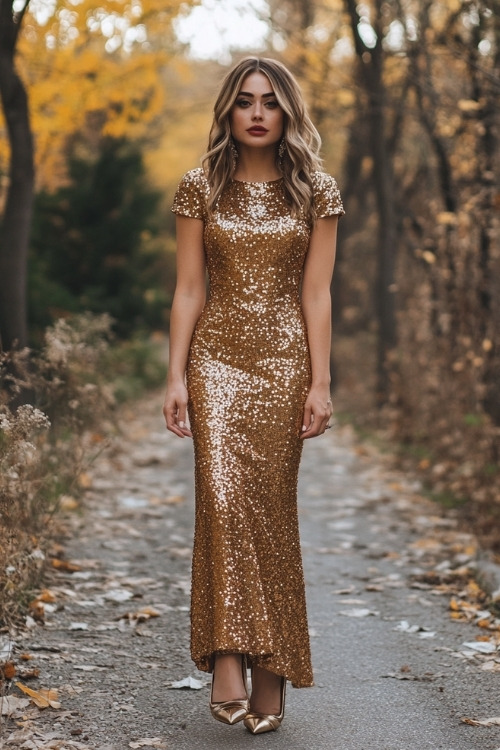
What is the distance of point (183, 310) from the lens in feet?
12.8

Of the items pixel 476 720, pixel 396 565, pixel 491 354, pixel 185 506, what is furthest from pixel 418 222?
pixel 476 720

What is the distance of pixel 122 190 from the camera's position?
55.0 feet

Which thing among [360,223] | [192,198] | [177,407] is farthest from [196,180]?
[360,223]

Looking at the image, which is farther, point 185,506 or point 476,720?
point 185,506

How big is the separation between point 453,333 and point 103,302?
7079 mm

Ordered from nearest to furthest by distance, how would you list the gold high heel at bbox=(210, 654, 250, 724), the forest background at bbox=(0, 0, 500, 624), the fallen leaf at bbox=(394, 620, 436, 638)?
the gold high heel at bbox=(210, 654, 250, 724) < the fallen leaf at bbox=(394, 620, 436, 638) < the forest background at bbox=(0, 0, 500, 624)

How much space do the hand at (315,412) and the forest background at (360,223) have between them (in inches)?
43.8

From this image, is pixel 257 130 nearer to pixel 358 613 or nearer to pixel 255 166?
pixel 255 166

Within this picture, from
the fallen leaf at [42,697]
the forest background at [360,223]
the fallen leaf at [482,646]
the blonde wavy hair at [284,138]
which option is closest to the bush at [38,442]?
the forest background at [360,223]

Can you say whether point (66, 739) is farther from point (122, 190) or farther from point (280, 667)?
point (122, 190)

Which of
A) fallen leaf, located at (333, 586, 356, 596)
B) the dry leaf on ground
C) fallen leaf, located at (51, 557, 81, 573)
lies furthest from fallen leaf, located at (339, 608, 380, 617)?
fallen leaf, located at (51, 557, 81, 573)

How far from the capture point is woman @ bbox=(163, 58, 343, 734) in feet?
12.3

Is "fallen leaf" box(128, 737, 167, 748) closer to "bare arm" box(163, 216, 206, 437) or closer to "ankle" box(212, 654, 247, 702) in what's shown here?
"ankle" box(212, 654, 247, 702)

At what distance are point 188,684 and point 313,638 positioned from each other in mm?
986
